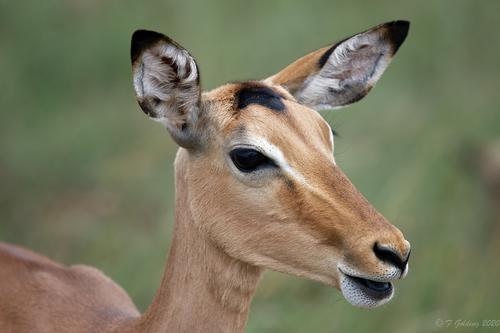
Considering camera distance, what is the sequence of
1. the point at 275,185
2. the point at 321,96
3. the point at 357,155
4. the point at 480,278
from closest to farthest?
the point at 275,185, the point at 321,96, the point at 480,278, the point at 357,155

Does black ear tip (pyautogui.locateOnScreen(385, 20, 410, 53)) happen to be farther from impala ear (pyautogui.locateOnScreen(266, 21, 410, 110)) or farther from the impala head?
the impala head

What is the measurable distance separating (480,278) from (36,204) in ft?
17.2

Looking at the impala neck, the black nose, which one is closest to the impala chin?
the black nose

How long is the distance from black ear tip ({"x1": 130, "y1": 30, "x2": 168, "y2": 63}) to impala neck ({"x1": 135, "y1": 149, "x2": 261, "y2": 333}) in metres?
0.66

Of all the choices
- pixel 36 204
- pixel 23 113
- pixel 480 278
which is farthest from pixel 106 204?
pixel 480 278

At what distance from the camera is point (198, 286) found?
4.56 m

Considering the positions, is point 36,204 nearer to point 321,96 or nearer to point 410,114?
point 410,114

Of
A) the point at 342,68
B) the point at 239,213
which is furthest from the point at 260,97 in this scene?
the point at 342,68

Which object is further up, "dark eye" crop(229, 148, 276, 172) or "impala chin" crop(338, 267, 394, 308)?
"dark eye" crop(229, 148, 276, 172)

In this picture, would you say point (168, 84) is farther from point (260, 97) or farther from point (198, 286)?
point (198, 286)

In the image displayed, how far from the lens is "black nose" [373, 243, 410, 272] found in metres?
3.95

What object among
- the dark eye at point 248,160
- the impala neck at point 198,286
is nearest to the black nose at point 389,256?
the dark eye at point 248,160

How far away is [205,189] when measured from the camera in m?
4.52

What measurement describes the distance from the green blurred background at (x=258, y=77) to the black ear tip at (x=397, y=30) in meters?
2.65
